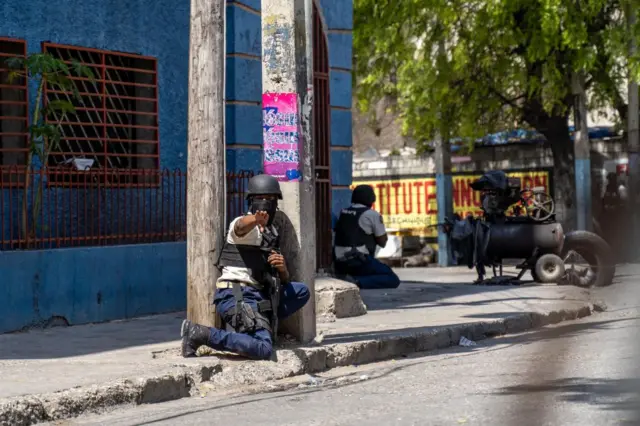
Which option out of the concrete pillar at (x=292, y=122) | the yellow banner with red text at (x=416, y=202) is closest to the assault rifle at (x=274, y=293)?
the concrete pillar at (x=292, y=122)

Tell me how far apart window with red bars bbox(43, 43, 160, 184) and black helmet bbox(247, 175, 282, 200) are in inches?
121

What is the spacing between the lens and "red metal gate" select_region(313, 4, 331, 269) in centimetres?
1587

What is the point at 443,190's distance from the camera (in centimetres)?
2483

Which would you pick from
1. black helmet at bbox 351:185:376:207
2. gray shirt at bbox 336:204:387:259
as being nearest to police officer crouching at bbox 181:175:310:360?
gray shirt at bbox 336:204:387:259

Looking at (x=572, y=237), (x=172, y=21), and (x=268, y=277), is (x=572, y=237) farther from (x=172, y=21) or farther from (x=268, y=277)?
(x=268, y=277)

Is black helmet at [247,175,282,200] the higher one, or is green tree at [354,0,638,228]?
green tree at [354,0,638,228]

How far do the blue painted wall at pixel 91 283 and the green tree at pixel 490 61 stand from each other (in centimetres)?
983

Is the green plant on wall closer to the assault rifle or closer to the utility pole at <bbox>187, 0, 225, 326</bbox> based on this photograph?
the utility pole at <bbox>187, 0, 225, 326</bbox>

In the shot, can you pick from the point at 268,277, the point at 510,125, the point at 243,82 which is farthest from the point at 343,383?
the point at 510,125

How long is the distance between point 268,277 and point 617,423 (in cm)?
377

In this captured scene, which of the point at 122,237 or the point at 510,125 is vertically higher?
the point at 510,125

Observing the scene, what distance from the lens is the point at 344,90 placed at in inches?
646

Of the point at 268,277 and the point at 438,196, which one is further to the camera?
the point at 438,196

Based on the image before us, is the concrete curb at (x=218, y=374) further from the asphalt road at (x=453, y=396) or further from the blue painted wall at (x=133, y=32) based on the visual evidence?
the blue painted wall at (x=133, y=32)
